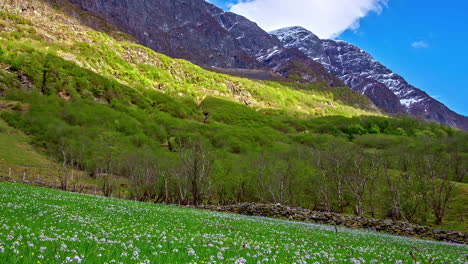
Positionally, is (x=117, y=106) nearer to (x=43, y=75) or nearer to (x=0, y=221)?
(x=43, y=75)

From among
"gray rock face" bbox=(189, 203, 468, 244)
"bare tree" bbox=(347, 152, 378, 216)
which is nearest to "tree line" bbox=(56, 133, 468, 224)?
"bare tree" bbox=(347, 152, 378, 216)

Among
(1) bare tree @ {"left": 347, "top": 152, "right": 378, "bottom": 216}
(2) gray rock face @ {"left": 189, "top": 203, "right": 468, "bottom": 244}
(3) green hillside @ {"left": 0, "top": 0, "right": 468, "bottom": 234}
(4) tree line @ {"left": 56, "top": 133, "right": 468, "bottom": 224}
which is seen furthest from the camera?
(4) tree line @ {"left": 56, "top": 133, "right": 468, "bottom": 224}

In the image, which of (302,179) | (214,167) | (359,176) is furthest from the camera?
(214,167)

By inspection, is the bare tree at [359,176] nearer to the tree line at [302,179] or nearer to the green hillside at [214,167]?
the tree line at [302,179]

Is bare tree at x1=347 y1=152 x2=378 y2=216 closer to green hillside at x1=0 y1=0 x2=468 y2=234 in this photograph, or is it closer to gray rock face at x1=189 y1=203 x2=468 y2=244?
green hillside at x1=0 y1=0 x2=468 y2=234

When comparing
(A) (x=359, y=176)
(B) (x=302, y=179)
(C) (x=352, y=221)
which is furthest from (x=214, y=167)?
(C) (x=352, y=221)

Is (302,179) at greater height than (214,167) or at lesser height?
lesser

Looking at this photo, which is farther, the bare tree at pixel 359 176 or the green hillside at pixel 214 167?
the green hillside at pixel 214 167

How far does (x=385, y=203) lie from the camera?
2413 inches

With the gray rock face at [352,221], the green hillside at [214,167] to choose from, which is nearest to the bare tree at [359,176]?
the green hillside at [214,167]

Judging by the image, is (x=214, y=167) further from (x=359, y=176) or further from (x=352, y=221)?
(x=352, y=221)

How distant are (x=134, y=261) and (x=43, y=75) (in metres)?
219

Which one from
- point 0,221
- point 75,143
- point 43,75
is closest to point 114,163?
point 75,143

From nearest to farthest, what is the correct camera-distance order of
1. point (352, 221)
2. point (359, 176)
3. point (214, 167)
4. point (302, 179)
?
1. point (352, 221)
2. point (359, 176)
3. point (302, 179)
4. point (214, 167)
